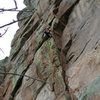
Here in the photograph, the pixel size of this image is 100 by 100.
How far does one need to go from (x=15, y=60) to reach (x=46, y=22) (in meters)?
3.24

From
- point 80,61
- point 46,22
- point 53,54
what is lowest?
point 80,61

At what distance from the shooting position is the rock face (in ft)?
21.4

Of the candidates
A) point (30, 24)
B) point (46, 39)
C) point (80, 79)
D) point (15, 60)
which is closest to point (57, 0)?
point (46, 39)

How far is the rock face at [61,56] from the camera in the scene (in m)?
6.52

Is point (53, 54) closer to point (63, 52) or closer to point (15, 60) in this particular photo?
point (63, 52)

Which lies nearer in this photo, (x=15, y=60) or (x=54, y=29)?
(x=54, y=29)

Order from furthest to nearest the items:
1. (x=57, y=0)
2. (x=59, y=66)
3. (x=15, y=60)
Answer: (x=15, y=60) < (x=57, y=0) < (x=59, y=66)

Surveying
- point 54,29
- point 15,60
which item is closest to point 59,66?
point 54,29

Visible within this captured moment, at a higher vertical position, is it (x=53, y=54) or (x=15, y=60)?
(x=15, y=60)

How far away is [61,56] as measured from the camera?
845 cm

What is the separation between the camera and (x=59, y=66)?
825 cm

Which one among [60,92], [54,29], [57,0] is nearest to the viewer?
[60,92]

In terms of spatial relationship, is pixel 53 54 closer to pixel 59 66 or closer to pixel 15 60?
pixel 59 66

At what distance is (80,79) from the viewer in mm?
6574
